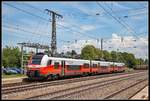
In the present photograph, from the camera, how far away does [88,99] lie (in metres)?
19.8

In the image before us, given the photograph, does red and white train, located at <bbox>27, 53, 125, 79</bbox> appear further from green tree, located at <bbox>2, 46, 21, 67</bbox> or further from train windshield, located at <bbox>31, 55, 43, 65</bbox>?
green tree, located at <bbox>2, 46, 21, 67</bbox>

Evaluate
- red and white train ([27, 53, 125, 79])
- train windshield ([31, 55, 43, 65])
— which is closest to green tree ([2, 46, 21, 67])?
red and white train ([27, 53, 125, 79])

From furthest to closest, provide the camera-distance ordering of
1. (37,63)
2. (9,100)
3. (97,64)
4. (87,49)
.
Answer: (87,49), (97,64), (37,63), (9,100)

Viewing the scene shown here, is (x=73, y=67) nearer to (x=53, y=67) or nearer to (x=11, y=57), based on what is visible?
(x=53, y=67)

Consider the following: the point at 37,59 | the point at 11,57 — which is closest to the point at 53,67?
the point at 37,59

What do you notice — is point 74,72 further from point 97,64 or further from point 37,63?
point 97,64

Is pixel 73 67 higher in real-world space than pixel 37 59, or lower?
lower

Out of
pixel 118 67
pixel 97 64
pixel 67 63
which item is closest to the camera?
pixel 67 63

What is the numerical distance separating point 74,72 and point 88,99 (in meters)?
26.7

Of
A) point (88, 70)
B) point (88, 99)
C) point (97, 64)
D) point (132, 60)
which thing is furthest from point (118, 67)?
point (132, 60)

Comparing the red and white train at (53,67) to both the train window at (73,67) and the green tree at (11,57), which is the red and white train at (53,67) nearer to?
the train window at (73,67)

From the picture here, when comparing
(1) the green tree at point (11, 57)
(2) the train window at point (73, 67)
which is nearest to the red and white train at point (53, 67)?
(2) the train window at point (73, 67)

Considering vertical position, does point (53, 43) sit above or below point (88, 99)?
above

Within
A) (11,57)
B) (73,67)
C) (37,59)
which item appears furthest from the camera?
(11,57)
